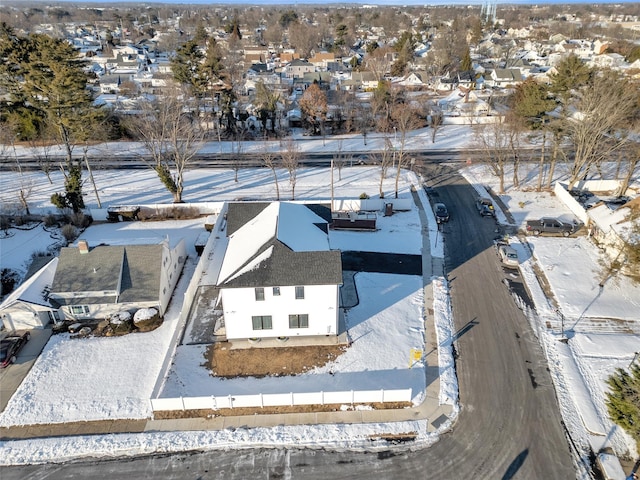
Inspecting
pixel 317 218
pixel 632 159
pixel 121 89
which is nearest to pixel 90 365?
pixel 317 218

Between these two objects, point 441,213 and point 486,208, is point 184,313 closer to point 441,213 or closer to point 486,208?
point 441,213

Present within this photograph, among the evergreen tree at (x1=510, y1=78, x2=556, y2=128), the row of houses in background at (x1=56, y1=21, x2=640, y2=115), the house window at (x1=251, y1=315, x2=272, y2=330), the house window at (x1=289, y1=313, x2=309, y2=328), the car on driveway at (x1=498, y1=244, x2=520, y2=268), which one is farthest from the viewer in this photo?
the row of houses in background at (x1=56, y1=21, x2=640, y2=115)

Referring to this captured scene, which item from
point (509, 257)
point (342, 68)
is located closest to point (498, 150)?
point (509, 257)

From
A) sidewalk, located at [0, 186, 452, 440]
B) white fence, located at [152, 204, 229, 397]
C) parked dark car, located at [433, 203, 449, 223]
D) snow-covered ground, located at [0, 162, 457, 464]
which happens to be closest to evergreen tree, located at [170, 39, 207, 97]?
white fence, located at [152, 204, 229, 397]

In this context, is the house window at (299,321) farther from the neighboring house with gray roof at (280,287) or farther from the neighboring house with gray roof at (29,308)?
the neighboring house with gray roof at (29,308)

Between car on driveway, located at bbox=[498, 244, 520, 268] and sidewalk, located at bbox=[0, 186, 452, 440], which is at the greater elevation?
car on driveway, located at bbox=[498, 244, 520, 268]

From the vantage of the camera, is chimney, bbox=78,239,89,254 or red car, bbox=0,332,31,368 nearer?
red car, bbox=0,332,31,368

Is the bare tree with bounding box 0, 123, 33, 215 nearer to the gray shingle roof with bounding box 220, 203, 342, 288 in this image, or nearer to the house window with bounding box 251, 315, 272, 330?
the gray shingle roof with bounding box 220, 203, 342, 288
